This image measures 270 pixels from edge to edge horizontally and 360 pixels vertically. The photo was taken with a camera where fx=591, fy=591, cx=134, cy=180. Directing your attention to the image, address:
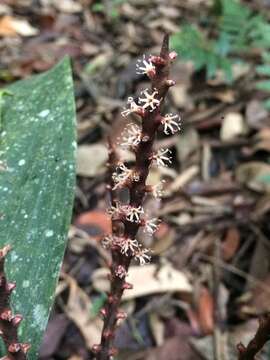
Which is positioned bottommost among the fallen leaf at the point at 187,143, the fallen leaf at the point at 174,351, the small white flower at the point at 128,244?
the fallen leaf at the point at 174,351

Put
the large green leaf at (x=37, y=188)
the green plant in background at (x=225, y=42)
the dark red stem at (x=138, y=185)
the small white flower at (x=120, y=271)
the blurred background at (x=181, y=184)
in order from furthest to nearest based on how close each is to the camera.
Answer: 1. the green plant in background at (x=225, y=42)
2. the blurred background at (x=181, y=184)
3. the large green leaf at (x=37, y=188)
4. the small white flower at (x=120, y=271)
5. the dark red stem at (x=138, y=185)

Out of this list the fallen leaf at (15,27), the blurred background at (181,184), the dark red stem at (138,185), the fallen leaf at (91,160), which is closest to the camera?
the dark red stem at (138,185)

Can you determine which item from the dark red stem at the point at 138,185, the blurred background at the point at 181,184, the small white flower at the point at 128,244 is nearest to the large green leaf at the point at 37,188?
the dark red stem at the point at 138,185

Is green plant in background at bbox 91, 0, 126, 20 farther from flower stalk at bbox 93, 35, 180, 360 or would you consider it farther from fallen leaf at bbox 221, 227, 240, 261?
flower stalk at bbox 93, 35, 180, 360

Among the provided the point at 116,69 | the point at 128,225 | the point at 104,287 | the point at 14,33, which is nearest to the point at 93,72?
the point at 116,69

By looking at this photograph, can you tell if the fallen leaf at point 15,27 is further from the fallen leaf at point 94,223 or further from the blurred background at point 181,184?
the fallen leaf at point 94,223

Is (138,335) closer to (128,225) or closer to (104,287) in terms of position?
(104,287)

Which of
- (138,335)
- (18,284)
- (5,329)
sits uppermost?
(5,329)
